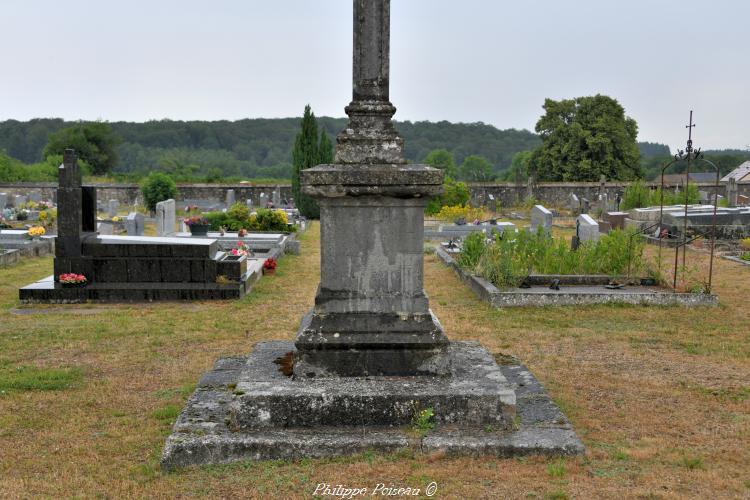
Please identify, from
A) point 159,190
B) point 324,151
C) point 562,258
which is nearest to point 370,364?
point 562,258

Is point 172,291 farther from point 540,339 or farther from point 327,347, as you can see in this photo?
point 327,347

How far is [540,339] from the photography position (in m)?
7.79

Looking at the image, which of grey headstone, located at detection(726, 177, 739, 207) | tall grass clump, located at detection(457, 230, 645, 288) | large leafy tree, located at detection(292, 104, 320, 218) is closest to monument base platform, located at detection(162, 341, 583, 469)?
tall grass clump, located at detection(457, 230, 645, 288)

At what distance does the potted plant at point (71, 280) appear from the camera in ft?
32.6

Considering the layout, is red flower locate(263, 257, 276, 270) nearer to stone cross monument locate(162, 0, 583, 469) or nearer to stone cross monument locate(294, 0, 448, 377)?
stone cross monument locate(162, 0, 583, 469)

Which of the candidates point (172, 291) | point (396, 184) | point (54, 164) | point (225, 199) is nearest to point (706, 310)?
point (396, 184)

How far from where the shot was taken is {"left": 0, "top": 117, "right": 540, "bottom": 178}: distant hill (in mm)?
68125

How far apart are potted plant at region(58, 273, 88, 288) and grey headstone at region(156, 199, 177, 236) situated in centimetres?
629

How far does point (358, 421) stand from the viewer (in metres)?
4.42

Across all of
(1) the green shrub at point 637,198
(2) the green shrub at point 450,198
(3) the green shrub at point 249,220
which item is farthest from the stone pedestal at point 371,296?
(1) the green shrub at point 637,198

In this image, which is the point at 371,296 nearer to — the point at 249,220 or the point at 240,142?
the point at 249,220

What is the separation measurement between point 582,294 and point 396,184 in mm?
5996

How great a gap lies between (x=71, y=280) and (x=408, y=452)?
24.0 ft

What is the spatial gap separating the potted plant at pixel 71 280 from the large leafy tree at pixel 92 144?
44.7 m
